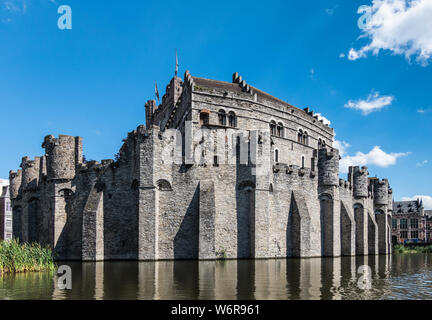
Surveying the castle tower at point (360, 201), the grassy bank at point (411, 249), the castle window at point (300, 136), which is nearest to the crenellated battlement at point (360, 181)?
the castle tower at point (360, 201)

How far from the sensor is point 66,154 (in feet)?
90.8

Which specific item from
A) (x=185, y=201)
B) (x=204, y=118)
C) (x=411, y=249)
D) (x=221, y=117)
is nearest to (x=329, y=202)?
(x=221, y=117)

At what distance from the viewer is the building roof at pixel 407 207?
7376 centimetres

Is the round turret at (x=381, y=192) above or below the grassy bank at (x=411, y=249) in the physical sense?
above

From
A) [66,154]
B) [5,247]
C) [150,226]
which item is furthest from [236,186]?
[5,247]

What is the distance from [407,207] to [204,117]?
184 feet

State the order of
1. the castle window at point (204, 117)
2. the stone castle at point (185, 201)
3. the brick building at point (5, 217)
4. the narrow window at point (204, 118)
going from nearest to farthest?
the stone castle at point (185, 201)
the castle window at point (204, 117)
the narrow window at point (204, 118)
the brick building at point (5, 217)

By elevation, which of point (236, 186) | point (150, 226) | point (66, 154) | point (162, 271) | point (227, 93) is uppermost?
point (227, 93)

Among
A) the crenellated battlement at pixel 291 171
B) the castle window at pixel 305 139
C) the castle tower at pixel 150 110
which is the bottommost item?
the crenellated battlement at pixel 291 171

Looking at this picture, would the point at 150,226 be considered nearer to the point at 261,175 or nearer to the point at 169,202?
the point at 169,202

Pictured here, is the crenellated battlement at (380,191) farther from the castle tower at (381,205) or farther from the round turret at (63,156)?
the round turret at (63,156)

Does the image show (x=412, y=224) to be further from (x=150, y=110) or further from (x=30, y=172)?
(x=30, y=172)

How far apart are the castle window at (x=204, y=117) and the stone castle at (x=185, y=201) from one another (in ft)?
12.6
